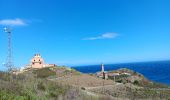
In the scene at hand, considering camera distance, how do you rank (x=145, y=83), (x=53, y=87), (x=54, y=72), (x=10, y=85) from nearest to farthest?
(x=10, y=85) → (x=53, y=87) → (x=54, y=72) → (x=145, y=83)

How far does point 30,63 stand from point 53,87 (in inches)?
2914

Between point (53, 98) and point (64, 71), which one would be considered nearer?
point (53, 98)

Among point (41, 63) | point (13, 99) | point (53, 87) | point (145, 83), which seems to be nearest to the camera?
point (13, 99)

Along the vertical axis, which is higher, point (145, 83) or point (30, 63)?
point (30, 63)

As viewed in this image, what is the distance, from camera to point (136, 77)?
78.4m

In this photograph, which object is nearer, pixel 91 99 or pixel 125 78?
pixel 91 99

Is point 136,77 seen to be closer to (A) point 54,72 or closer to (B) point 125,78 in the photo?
(B) point 125,78

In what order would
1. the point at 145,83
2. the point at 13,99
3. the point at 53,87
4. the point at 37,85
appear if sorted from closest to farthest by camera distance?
1. the point at 13,99
2. the point at 37,85
3. the point at 53,87
4. the point at 145,83

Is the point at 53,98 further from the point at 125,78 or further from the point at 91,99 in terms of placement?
the point at 125,78

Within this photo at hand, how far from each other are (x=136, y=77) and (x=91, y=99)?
205 ft

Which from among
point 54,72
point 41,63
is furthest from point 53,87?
point 41,63

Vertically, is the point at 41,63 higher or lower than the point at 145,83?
higher

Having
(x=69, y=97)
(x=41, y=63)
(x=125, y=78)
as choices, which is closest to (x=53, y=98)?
(x=69, y=97)

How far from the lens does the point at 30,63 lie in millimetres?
91250
